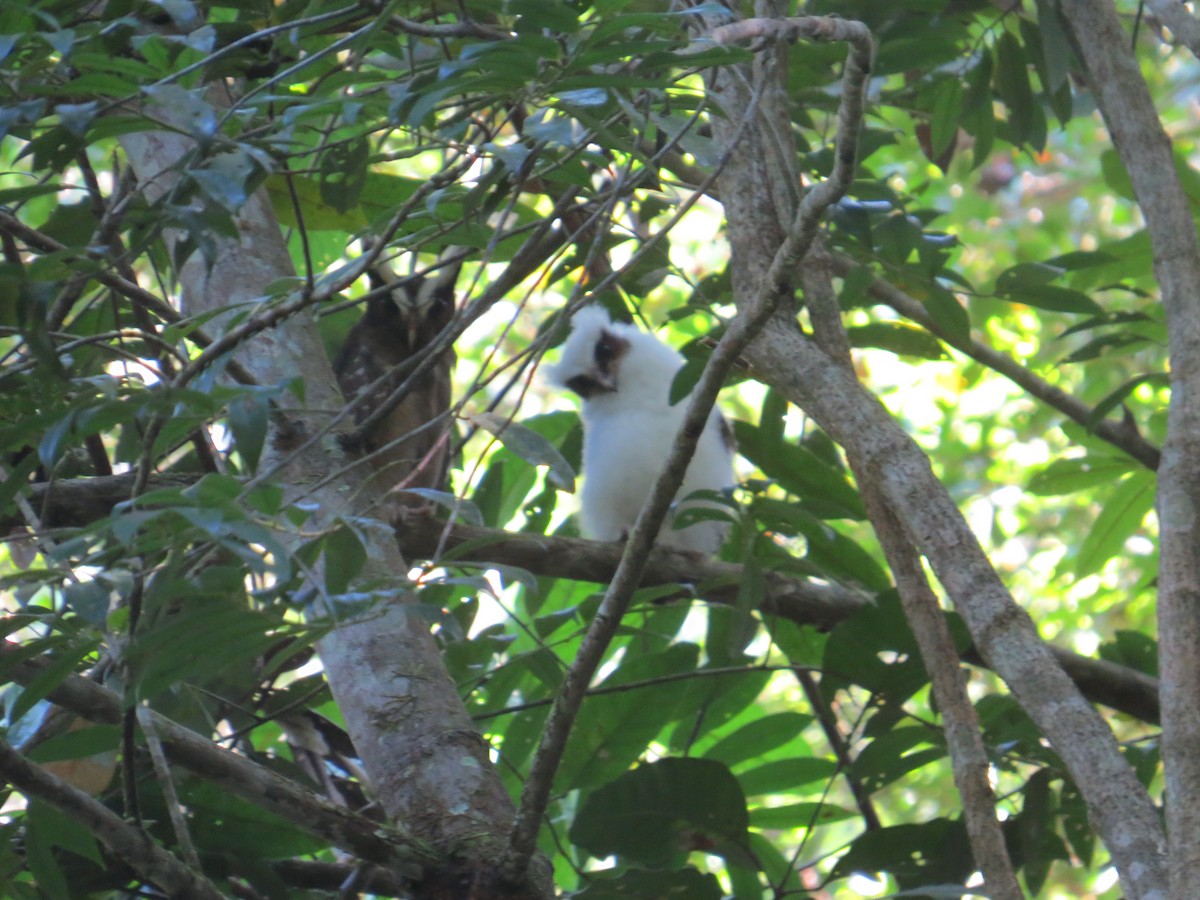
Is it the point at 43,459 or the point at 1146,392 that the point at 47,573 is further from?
the point at 1146,392

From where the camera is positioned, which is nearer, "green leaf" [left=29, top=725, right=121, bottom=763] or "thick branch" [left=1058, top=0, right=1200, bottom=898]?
"thick branch" [left=1058, top=0, right=1200, bottom=898]

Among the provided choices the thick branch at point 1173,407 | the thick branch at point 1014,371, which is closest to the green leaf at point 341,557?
the thick branch at point 1173,407

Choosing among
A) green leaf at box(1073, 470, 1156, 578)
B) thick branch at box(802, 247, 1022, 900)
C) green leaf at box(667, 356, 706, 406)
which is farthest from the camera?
green leaf at box(1073, 470, 1156, 578)

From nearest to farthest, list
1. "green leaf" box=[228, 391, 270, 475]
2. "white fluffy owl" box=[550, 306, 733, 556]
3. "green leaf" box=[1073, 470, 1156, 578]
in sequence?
"green leaf" box=[228, 391, 270, 475], "green leaf" box=[1073, 470, 1156, 578], "white fluffy owl" box=[550, 306, 733, 556]

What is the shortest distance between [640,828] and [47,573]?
0.87 metres

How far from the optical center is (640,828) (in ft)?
5.21

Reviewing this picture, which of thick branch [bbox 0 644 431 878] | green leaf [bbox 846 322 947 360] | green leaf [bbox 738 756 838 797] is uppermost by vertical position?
green leaf [bbox 846 322 947 360]

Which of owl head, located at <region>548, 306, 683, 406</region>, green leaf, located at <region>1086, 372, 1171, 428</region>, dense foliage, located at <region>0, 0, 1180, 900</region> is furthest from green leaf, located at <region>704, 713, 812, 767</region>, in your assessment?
owl head, located at <region>548, 306, 683, 406</region>

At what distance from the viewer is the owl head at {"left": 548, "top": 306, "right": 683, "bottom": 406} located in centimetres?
310

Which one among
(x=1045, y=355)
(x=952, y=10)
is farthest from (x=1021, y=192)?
(x=952, y=10)

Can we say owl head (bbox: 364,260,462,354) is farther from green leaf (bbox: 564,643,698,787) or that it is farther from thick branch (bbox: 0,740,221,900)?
thick branch (bbox: 0,740,221,900)

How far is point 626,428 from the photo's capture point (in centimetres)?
302

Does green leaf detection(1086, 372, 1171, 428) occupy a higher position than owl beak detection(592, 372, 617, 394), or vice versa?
owl beak detection(592, 372, 617, 394)

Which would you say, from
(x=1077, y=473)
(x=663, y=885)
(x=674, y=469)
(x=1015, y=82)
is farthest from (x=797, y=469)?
(x=674, y=469)
